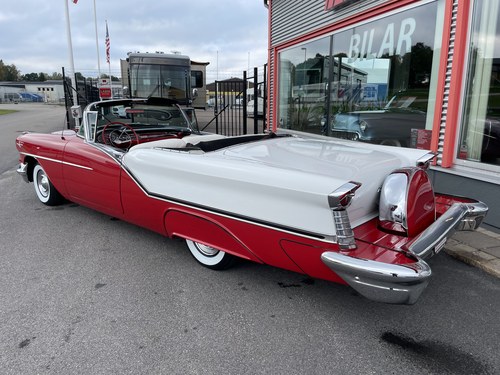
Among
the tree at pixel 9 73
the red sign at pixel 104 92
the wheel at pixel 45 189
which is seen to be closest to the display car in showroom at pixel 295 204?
the wheel at pixel 45 189

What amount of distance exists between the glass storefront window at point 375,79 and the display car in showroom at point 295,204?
2.34m

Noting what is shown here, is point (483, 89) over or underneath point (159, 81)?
underneath

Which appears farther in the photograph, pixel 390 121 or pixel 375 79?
pixel 375 79

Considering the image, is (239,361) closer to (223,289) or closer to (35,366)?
(223,289)

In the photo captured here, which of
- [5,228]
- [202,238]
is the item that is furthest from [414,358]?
[5,228]

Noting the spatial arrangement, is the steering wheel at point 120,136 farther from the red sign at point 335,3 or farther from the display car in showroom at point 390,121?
the red sign at point 335,3

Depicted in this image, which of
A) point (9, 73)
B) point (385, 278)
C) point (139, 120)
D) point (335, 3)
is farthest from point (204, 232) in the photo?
point (9, 73)

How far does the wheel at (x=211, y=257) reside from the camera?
3.07 metres

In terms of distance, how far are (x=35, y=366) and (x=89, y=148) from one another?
231cm

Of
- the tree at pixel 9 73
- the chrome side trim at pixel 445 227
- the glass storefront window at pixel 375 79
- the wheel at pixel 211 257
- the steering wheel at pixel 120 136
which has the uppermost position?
the tree at pixel 9 73

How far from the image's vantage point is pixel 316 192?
7.01 feet

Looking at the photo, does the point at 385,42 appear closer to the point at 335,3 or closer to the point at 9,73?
the point at 335,3

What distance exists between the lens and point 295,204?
2246 millimetres

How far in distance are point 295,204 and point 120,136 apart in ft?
8.65
